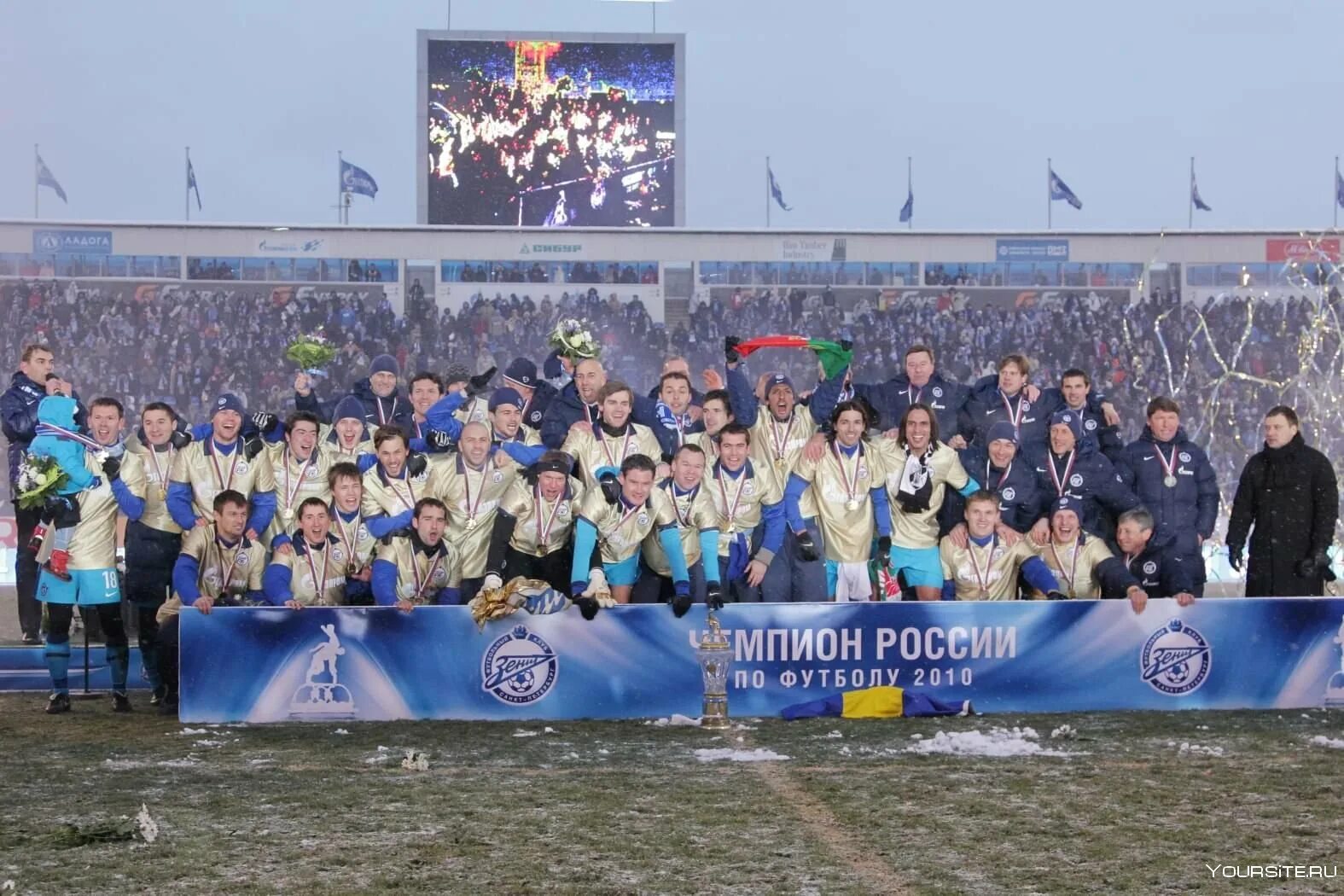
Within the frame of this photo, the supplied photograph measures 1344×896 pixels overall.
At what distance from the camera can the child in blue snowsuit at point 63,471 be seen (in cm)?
941

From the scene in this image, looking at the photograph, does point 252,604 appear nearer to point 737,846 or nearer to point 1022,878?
point 737,846

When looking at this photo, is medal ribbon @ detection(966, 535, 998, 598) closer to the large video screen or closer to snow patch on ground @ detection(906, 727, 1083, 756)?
snow patch on ground @ detection(906, 727, 1083, 756)

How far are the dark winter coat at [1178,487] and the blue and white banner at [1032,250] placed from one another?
76.7ft

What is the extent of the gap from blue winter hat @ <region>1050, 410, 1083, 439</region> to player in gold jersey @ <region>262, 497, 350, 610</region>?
15.8 feet

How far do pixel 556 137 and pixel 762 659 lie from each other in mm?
25596

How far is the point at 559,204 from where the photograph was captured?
33188 mm

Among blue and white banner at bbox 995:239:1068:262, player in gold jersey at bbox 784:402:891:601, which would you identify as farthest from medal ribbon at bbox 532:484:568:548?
blue and white banner at bbox 995:239:1068:262

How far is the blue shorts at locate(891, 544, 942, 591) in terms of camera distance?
9.62 m

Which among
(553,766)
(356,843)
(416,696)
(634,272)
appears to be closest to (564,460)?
(416,696)

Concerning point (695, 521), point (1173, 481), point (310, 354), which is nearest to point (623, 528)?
point (695, 521)

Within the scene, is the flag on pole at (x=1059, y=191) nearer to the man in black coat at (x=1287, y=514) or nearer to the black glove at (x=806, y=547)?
the man in black coat at (x=1287, y=514)

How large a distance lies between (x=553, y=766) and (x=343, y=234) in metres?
27.0

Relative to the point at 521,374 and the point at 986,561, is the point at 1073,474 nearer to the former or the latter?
the point at 986,561

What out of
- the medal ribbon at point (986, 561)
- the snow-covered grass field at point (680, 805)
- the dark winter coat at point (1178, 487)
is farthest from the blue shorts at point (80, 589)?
the dark winter coat at point (1178, 487)
